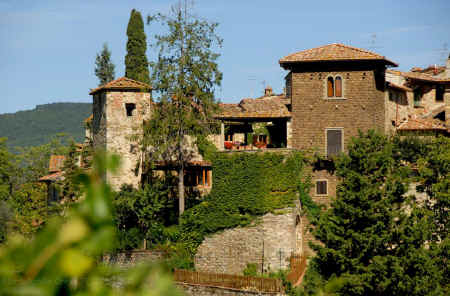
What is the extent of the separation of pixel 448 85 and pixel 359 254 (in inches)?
646

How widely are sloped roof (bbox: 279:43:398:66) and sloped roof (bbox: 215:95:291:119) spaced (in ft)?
6.06

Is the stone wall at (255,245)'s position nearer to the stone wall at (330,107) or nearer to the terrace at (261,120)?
the terrace at (261,120)

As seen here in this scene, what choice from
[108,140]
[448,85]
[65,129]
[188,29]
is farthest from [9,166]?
[65,129]

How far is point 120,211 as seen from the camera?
96.3 ft

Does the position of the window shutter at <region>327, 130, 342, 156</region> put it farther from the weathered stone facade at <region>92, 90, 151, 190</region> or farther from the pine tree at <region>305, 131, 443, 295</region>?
the weathered stone facade at <region>92, 90, 151, 190</region>

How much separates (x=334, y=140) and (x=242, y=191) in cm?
509

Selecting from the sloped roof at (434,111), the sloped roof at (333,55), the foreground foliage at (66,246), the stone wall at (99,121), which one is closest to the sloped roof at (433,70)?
the sloped roof at (434,111)

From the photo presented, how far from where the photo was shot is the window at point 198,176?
101ft

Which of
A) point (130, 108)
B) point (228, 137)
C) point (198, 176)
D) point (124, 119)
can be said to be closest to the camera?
point (124, 119)

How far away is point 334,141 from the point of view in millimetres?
29344

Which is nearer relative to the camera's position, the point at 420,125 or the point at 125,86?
the point at 125,86

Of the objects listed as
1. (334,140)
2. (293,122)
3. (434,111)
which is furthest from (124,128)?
(434,111)

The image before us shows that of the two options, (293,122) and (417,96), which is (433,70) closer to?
(417,96)

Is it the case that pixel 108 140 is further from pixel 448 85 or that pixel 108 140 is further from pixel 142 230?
pixel 448 85
